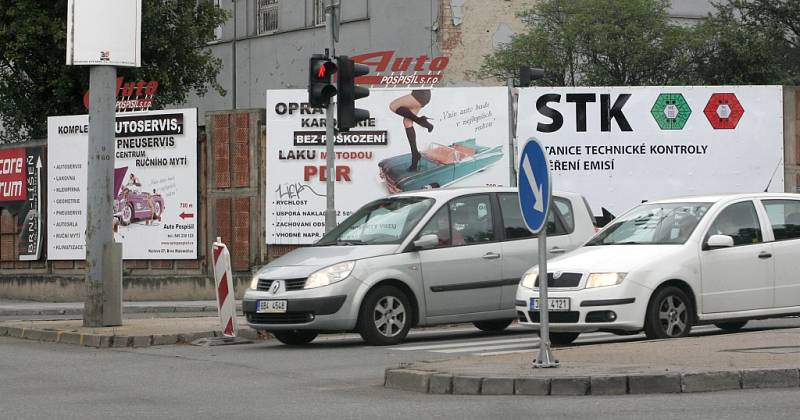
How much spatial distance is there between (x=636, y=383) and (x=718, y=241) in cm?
448

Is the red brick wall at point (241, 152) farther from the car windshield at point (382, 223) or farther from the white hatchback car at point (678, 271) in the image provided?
the white hatchback car at point (678, 271)

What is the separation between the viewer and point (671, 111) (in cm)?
2689

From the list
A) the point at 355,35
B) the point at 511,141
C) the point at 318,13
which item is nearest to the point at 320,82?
the point at 511,141

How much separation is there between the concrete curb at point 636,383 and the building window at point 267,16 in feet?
113

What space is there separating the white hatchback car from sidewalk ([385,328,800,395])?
1.32 metres

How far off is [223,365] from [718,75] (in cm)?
3003

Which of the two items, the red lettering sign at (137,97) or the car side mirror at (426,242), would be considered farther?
the red lettering sign at (137,97)

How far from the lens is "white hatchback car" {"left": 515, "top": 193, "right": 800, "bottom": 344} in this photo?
1368 cm

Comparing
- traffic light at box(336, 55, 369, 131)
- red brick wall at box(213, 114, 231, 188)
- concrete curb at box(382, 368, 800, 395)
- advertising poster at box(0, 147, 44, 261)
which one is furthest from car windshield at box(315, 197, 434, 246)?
advertising poster at box(0, 147, 44, 261)

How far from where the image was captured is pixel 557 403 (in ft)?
32.0

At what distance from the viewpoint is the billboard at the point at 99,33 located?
17703 mm

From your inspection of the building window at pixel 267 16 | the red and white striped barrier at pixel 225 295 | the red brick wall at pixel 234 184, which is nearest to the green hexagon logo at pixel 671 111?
the red brick wall at pixel 234 184

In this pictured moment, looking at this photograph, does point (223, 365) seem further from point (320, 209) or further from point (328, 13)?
point (320, 209)

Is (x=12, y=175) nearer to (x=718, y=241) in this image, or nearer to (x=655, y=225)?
(x=655, y=225)
